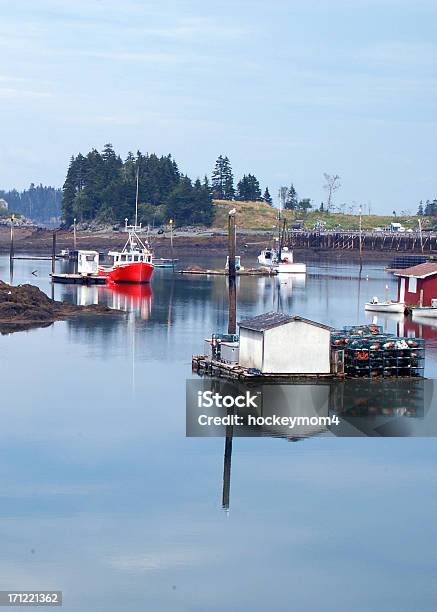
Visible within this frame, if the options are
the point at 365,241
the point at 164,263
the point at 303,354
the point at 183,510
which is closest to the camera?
the point at 183,510

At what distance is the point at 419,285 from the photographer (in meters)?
67.4

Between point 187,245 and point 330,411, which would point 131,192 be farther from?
point 330,411

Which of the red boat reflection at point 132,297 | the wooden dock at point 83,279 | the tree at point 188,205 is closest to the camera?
→ the red boat reflection at point 132,297

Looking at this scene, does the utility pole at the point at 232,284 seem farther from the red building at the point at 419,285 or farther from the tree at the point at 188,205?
the tree at the point at 188,205

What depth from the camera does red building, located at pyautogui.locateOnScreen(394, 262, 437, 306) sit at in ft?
216

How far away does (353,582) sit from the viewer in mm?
22297

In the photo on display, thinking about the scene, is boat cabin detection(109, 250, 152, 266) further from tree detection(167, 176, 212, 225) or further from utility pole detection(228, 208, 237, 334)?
tree detection(167, 176, 212, 225)

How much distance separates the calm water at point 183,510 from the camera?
2183 cm

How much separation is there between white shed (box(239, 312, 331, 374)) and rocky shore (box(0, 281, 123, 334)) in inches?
762

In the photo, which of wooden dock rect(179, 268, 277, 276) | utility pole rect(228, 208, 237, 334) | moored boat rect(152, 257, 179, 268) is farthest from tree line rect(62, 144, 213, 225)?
utility pole rect(228, 208, 237, 334)

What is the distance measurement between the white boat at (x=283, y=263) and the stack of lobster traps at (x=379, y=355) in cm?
7372

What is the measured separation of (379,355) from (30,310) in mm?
24765

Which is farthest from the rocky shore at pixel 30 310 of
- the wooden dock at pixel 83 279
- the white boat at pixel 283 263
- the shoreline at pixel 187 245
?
the shoreline at pixel 187 245

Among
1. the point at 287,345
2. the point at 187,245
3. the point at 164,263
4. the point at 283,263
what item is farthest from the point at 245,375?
the point at 187,245
